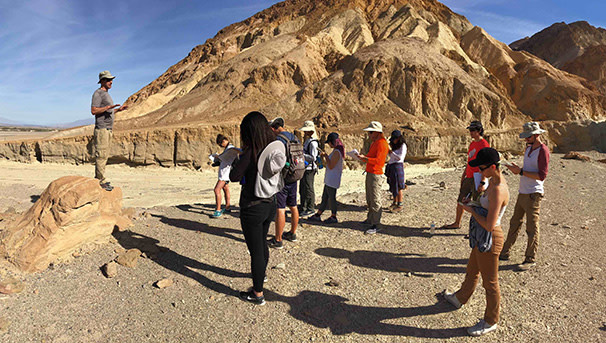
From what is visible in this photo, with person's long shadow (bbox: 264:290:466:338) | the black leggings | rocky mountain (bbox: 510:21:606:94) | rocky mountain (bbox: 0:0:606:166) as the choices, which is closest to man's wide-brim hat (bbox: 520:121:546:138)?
person's long shadow (bbox: 264:290:466:338)

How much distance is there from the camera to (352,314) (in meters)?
3.38

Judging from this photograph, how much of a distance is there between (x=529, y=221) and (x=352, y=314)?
267 centimetres

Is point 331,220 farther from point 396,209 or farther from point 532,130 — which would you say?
point 532,130

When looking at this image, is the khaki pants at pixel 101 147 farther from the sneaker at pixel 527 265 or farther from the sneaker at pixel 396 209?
the sneaker at pixel 527 265

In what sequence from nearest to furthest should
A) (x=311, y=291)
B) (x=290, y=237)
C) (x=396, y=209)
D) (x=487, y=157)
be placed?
(x=487, y=157) → (x=311, y=291) → (x=290, y=237) → (x=396, y=209)

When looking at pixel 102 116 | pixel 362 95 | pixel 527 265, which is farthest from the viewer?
pixel 362 95

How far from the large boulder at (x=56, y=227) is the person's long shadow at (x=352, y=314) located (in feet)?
8.44

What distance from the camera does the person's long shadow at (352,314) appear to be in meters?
3.12

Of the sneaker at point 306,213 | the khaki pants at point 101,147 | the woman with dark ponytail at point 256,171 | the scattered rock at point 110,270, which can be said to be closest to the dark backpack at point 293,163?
the woman with dark ponytail at point 256,171

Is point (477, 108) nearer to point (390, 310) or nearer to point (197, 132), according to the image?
point (197, 132)

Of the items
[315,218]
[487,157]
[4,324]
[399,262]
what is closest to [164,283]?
[4,324]

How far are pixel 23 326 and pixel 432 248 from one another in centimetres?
499

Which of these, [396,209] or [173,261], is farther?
[396,209]

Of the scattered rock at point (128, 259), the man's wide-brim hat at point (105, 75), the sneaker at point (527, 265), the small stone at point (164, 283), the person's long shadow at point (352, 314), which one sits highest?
the man's wide-brim hat at point (105, 75)
